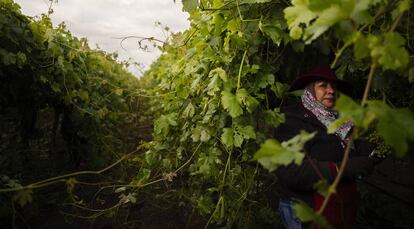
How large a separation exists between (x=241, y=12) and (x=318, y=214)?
150 centimetres

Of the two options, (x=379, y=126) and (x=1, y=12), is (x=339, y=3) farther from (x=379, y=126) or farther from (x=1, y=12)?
(x=1, y=12)

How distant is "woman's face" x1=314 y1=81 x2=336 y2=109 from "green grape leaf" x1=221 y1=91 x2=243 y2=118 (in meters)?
0.65

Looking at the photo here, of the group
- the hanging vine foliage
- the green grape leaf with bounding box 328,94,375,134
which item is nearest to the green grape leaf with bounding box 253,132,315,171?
the hanging vine foliage

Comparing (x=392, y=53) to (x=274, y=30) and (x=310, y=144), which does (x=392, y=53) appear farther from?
(x=310, y=144)

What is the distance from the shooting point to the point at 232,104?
76.7 inches

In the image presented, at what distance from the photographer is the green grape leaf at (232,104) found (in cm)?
193

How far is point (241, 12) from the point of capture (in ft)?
6.66

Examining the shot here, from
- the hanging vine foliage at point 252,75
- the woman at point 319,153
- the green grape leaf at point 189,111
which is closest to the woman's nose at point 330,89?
the woman at point 319,153

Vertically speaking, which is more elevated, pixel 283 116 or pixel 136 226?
pixel 283 116

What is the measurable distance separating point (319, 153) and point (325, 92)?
1.43 feet

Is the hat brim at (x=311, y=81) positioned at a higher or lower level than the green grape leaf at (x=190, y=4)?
lower

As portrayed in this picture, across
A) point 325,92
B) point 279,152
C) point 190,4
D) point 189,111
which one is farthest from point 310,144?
point 279,152

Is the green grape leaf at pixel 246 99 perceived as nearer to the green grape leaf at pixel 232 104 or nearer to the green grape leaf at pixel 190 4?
the green grape leaf at pixel 232 104

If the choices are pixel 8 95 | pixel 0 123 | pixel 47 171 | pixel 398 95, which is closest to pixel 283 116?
pixel 398 95
